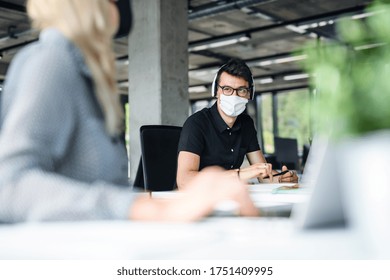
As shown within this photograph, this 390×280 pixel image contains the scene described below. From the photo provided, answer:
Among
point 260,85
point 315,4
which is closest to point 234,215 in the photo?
point 315,4

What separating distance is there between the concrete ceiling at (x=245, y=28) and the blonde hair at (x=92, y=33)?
5.78m

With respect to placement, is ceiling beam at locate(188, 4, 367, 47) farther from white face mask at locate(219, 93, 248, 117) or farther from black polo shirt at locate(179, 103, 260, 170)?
white face mask at locate(219, 93, 248, 117)

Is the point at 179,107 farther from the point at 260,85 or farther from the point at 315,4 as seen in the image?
the point at 260,85

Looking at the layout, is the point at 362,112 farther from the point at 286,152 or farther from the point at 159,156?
the point at 286,152

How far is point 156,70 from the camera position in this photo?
6.15 m

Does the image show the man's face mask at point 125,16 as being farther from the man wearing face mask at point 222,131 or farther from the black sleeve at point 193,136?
the black sleeve at point 193,136

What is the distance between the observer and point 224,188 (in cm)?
85

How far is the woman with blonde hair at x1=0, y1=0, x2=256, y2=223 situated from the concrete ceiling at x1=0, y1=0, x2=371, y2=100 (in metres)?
5.81

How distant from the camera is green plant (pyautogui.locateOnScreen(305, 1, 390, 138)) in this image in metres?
0.63

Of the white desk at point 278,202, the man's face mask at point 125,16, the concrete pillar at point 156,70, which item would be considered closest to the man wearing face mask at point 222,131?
the white desk at point 278,202

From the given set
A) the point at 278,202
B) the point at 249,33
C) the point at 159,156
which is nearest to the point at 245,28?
the point at 249,33

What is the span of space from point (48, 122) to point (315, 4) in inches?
346

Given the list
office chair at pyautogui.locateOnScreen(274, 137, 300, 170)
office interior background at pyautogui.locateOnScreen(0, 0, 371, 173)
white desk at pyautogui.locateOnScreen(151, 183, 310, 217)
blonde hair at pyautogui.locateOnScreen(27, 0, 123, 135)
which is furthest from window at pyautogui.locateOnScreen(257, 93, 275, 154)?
blonde hair at pyautogui.locateOnScreen(27, 0, 123, 135)

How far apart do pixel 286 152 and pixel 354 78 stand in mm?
4952
